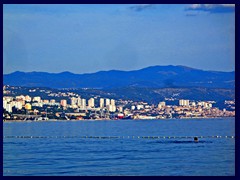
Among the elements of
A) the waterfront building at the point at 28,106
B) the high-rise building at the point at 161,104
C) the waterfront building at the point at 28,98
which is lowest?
the waterfront building at the point at 28,106

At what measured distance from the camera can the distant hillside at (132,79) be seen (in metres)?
42.6

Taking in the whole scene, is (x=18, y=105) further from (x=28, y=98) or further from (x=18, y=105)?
(x=28, y=98)

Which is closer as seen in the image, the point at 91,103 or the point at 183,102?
the point at 91,103

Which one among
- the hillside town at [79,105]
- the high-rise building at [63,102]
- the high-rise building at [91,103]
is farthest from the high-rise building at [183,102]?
the high-rise building at [63,102]

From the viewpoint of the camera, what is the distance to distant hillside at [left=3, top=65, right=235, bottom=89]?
42.6 m

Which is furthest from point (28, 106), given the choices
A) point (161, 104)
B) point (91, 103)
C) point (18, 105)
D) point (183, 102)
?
point (183, 102)

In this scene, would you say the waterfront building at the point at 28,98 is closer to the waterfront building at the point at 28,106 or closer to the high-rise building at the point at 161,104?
the waterfront building at the point at 28,106

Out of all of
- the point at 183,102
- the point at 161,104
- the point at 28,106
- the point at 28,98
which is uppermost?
the point at 28,98

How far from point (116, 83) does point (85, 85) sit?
6.66 feet

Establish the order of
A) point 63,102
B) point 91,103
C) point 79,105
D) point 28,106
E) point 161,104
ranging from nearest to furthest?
point 63,102 → point 91,103 → point 79,105 → point 28,106 → point 161,104

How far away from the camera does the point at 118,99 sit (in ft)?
139

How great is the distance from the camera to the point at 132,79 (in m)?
44.8
